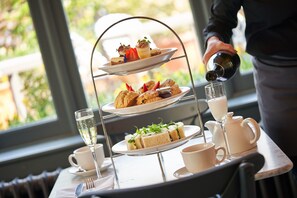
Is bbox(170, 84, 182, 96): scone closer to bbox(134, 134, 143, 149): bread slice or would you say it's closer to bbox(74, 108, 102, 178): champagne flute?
bbox(134, 134, 143, 149): bread slice

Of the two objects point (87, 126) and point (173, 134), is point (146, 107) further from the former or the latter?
point (87, 126)

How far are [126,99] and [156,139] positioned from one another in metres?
0.14

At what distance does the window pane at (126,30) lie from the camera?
9.09 feet

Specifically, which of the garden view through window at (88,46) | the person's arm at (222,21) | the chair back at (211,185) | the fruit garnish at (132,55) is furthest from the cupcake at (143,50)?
the garden view through window at (88,46)

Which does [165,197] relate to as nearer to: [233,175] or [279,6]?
[233,175]

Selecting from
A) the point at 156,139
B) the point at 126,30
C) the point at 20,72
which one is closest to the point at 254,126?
the point at 156,139

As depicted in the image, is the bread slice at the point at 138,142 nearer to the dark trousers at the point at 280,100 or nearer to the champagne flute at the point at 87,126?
the champagne flute at the point at 87,126

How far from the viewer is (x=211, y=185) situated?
1015 mm

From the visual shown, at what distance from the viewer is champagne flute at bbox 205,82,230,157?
58.1 inches

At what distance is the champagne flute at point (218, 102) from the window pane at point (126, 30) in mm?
1301

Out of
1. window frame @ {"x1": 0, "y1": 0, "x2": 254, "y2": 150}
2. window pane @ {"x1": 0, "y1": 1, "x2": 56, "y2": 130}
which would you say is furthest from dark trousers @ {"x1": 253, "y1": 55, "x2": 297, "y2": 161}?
window pane @ {"x1": 0, "y1": 1, "x2": 56, "y2": 130}

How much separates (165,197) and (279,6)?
3.27 feet

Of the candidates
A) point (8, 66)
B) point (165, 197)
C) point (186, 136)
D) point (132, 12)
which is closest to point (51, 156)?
point (8, 66)

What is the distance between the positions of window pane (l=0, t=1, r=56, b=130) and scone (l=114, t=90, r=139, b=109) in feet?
4.86
